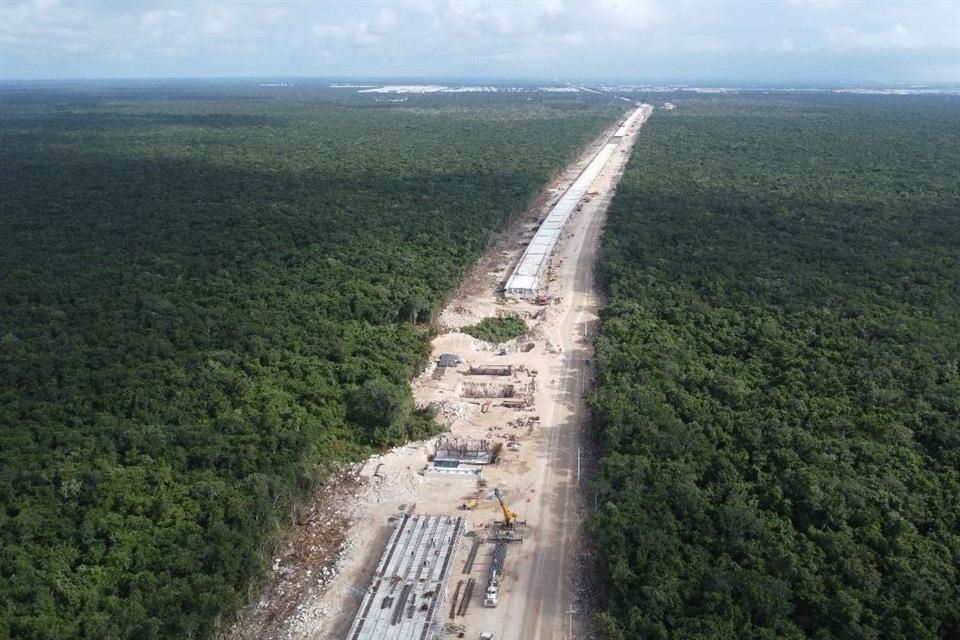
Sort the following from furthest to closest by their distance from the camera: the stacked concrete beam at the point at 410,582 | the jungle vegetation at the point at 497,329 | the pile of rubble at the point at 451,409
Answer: the jungle vegetation at the point at 497,329 → the pile of rubble at the point at 451,409 → the stacked concrete beam at the point at 410,582

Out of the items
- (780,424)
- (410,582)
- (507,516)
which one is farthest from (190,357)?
(780,424)

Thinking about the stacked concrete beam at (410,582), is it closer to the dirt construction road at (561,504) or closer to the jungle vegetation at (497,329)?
the dirt construction road at (561,504)

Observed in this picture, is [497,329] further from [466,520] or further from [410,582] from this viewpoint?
[410,582]

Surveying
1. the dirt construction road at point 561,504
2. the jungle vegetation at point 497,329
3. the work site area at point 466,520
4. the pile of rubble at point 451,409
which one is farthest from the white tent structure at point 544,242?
the pile of rubble at point 451,409

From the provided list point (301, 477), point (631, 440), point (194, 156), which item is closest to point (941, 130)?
point (194, 156)

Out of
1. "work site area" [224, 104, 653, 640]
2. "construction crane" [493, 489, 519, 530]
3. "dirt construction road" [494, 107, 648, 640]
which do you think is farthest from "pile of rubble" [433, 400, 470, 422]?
"construction crane" [493, 489, 519, 530]

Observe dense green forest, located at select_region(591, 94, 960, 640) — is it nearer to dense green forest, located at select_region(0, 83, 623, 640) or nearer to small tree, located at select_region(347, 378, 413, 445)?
small tree, located at select_region(347, 378, 413, 445)
